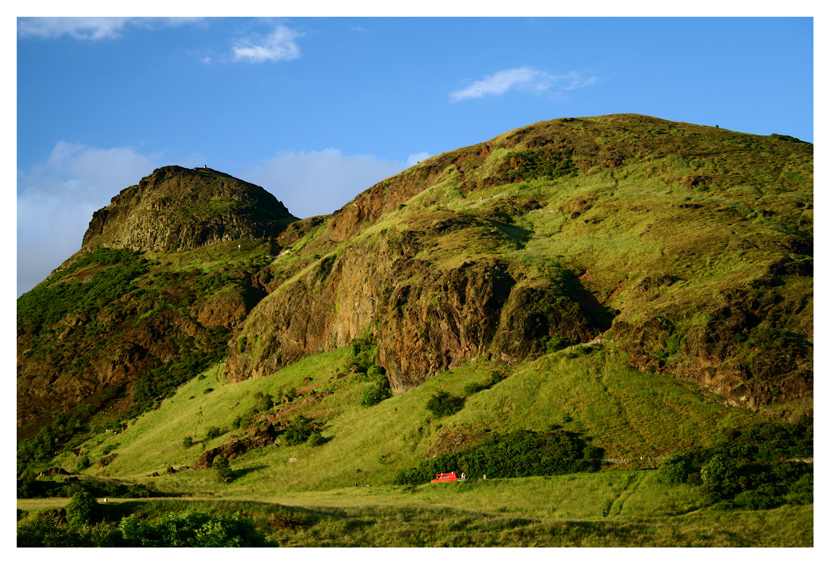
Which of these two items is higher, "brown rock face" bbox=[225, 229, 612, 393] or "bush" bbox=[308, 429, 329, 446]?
"brown rock face" bbox=[225, 229, 612, 393]

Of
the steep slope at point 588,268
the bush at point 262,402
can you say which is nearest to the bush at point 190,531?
the steep slope at point 588,268

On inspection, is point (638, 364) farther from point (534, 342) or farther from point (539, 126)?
point (539, 126)

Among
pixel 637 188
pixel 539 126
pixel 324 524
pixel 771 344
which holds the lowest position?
pixel 324 524

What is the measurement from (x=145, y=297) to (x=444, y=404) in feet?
234

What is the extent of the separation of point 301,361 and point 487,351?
2879 centimetres

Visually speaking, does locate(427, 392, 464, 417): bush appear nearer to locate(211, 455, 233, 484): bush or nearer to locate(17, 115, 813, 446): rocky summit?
locate(17, 115, 813, 446): rocky summit

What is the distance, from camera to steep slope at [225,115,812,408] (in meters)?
56.7

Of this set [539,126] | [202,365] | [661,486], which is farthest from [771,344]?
[539,126]

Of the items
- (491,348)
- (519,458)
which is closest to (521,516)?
(519,458)

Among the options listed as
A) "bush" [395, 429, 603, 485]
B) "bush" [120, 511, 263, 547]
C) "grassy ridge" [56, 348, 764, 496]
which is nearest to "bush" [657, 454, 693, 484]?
"grassy ridge" [56, 348, 764, 496]

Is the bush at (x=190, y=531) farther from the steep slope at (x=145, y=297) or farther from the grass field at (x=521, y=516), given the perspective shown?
the steep slope at (x=145, y=297)

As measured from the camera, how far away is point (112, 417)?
90375 millimetres

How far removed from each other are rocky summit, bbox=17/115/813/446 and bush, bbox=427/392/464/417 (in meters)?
6.76

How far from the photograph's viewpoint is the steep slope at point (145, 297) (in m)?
95.9
